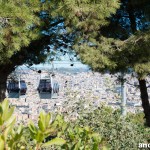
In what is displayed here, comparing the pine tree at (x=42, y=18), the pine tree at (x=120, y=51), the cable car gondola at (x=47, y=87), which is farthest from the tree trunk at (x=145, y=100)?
the cable car gondola at (x=47, y=87)

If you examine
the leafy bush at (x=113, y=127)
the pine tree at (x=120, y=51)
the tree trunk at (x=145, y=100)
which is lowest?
the leafy bush at (x=113, y=127)

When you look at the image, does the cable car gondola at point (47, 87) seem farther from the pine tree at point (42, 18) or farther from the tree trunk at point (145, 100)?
the pine tree at point (42, 18)

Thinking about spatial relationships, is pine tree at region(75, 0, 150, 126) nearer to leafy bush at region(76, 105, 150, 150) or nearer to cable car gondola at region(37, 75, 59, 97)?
leafy bush at region(76, 105, 150, 150)

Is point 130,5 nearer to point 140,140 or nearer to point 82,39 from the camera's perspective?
point 82,39

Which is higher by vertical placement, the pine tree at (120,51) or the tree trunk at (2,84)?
the pine tree at (120,51)

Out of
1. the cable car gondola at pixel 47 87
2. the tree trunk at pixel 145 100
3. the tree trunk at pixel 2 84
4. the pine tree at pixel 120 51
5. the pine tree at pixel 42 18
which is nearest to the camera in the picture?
the pine tree at pixel 42 18

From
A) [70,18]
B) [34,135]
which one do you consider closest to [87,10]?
[70,18]

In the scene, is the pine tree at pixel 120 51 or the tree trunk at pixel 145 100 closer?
the pine tree at pixel 120 51

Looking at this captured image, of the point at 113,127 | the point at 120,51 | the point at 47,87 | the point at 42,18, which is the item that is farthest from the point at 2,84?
the point at 47,87

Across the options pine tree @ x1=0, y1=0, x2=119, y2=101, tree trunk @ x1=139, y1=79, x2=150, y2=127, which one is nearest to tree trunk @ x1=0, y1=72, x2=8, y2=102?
pine tree @ x1=0, y1=0, x2=119, y2=101

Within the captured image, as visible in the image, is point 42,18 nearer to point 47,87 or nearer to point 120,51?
point 120,51

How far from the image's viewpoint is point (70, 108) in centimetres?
374

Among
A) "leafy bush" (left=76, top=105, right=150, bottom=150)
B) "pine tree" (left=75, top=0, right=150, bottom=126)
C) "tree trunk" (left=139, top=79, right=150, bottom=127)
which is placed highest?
"pine tree" (left=75, top=0, right=150, bottom=126)

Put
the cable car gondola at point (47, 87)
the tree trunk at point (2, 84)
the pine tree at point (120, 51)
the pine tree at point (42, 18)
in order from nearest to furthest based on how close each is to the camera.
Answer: the pine tree at point (42, 18)
the pine tree at point (120, 51)
the tree trunk at point (2, 84)
the cable car gondola at point (47, 87)
